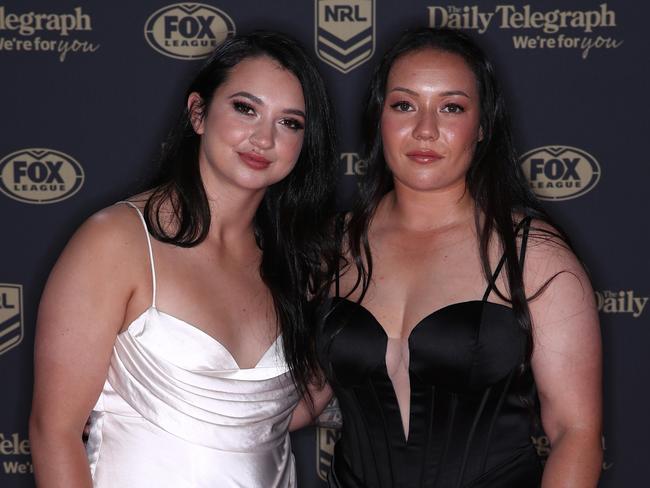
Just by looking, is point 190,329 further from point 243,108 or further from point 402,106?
point 402,106

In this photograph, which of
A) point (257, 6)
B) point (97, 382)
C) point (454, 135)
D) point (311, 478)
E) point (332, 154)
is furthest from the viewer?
point (311, 478)

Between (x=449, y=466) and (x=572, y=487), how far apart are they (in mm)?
281

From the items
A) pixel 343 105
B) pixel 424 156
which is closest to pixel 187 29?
pixel 343 105

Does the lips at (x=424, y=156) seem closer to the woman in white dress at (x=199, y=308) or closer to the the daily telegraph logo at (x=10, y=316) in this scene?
the woman in white dress at (x=199, y=308)

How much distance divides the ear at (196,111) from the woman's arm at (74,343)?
378 millimetres

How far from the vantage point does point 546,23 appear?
2734mm

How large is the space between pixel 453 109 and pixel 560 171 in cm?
101

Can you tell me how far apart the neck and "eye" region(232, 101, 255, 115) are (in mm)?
425

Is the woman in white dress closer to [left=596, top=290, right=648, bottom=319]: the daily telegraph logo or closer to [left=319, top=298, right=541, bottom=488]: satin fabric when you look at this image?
[left=319, top=298, right=541, bottom=488]: satin fabric

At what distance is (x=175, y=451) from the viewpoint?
1.79 meters

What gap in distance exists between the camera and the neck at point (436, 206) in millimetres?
2020

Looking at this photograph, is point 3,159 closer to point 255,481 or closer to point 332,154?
point 332,154

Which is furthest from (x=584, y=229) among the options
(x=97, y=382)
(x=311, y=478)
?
(x=97, y=382)

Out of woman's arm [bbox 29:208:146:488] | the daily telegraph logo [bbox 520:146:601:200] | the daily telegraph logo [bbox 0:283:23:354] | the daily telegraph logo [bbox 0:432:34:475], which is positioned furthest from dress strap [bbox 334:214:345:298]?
the daily telegraph logo [bbox 0:432:34:475]
